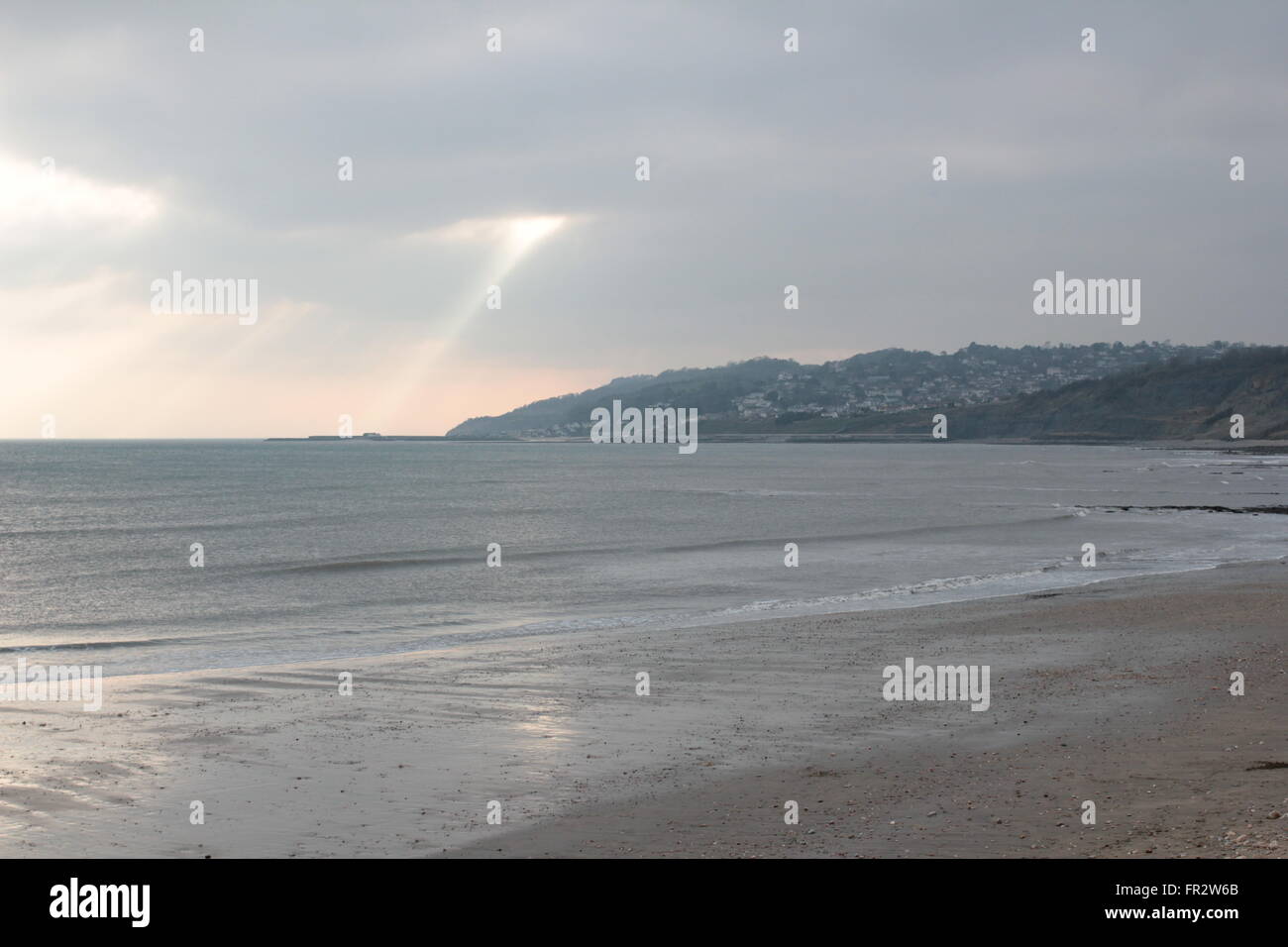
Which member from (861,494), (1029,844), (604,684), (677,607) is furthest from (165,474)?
(1029,844)

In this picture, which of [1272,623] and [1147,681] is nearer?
[1147,681]

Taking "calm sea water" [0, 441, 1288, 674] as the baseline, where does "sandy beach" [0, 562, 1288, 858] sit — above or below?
below

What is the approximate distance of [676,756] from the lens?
39.5 ft

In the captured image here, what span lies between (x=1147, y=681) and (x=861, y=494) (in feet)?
229

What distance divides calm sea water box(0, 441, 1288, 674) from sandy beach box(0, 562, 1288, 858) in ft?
17.4

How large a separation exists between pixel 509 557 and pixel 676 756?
29159 mm

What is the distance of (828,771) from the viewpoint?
1112cm

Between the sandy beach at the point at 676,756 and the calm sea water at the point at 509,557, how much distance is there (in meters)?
5.29

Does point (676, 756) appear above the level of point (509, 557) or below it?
below

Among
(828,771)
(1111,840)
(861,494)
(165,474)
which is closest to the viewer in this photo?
(1111,840)

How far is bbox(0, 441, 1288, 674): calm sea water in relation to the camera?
80.5 feet
